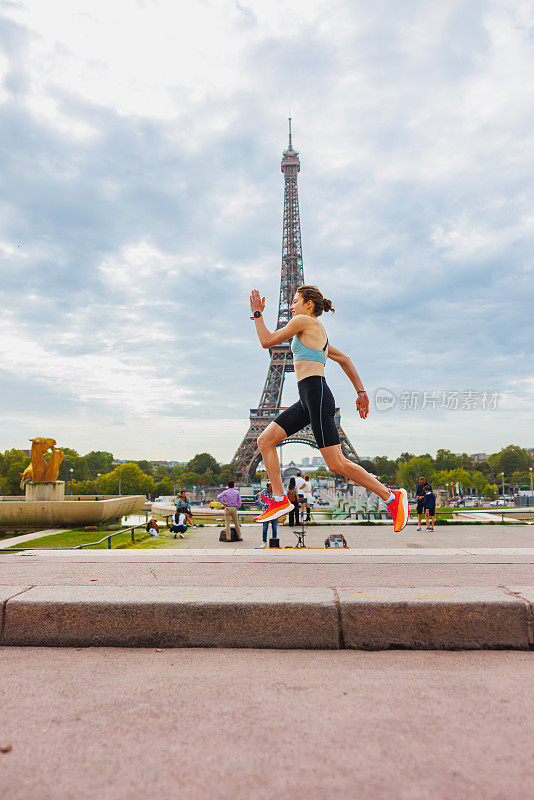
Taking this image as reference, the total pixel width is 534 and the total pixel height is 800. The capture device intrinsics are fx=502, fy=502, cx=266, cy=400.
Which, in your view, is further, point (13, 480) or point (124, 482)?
point (124, 482)

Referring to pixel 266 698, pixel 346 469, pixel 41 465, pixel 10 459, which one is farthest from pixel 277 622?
pixel 10 459

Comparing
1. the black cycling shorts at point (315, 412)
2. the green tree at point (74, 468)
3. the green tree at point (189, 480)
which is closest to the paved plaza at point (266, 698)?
the black cycling shorts at point (315, 412)

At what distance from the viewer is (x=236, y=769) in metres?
1.73

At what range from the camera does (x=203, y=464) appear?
13075 cm

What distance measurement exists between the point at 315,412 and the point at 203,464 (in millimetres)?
126766

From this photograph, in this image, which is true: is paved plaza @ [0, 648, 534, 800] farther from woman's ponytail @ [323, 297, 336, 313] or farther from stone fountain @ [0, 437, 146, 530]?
stone fountain @ [0, 437, 146, 530]

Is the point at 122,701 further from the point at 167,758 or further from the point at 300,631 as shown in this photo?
the point at 300,631

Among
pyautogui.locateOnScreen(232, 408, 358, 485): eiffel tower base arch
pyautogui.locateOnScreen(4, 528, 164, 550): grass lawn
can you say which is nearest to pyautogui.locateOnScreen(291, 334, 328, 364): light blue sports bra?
pyautogui.locateOnScreen(4, 528, 164, 550): grass lawn

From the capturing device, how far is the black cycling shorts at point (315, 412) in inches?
247

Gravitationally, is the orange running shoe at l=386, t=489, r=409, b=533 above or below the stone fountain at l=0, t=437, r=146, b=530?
above

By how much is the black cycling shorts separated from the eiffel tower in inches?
1566

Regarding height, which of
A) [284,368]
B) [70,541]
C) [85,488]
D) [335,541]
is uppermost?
[284,368]

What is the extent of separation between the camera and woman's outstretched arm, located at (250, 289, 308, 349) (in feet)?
21.0

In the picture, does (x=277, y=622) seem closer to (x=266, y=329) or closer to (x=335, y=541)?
(x=266, y=329)
